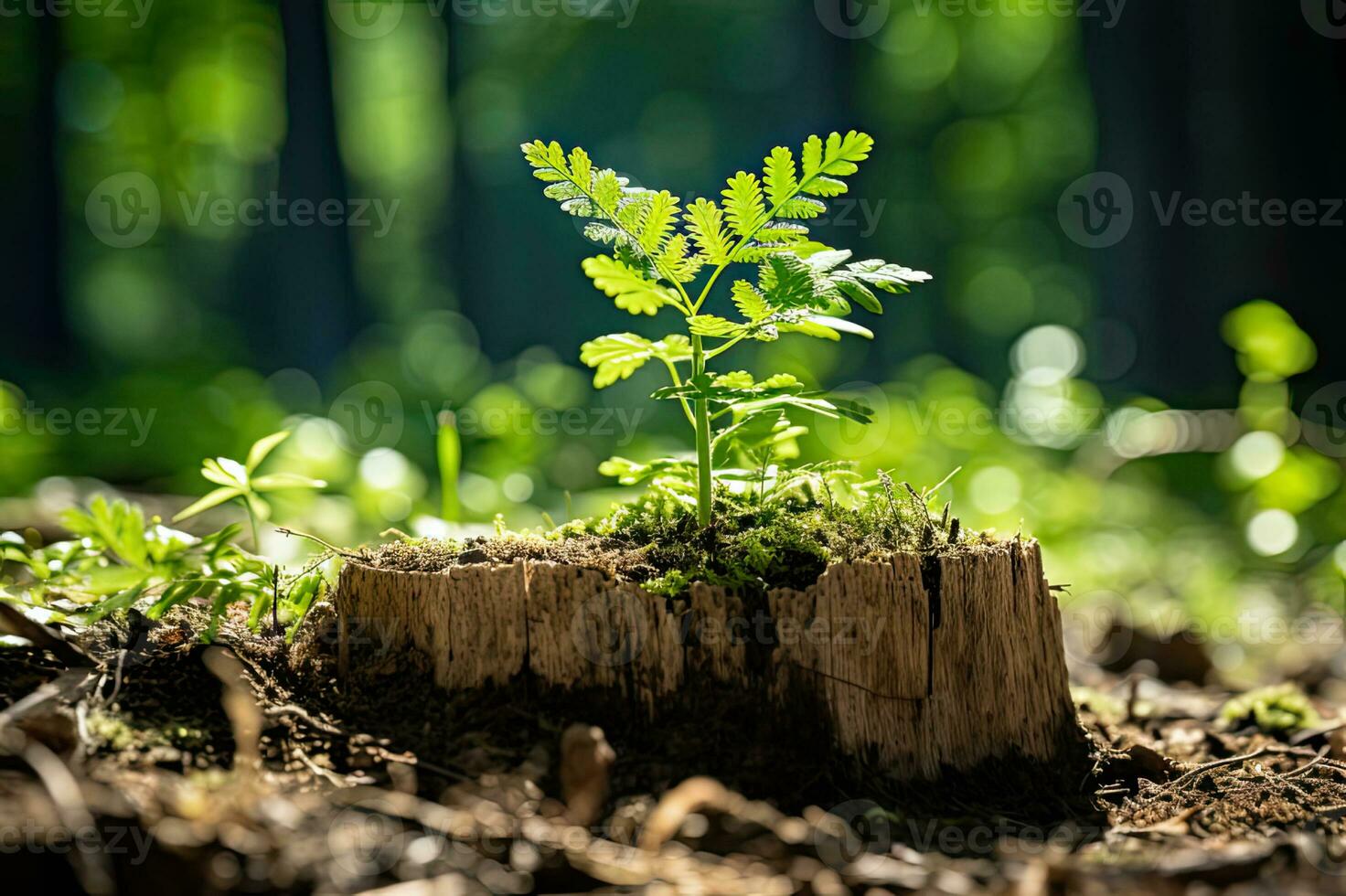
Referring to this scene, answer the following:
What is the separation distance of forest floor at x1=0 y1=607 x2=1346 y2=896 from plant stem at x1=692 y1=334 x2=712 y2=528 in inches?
14.6

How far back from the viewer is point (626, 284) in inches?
56.5

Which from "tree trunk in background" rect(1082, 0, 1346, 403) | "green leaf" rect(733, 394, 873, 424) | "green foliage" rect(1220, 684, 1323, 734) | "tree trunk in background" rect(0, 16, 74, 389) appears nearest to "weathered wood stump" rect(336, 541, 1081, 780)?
"green leaf" rect(733, 394, 873, 424)

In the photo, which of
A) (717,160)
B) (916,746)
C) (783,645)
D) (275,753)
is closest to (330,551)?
(275,753)

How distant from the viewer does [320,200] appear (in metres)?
6.02

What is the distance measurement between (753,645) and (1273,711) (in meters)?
1.33

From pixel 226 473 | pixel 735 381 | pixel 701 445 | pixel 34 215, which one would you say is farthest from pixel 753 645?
pixel 34 215

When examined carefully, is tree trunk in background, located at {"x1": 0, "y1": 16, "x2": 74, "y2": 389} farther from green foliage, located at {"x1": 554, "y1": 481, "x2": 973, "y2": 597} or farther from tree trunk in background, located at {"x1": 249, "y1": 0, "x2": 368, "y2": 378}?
green foliage, located at {"x1": 554, "y1": 481, "x2": 973, "y2": 597}

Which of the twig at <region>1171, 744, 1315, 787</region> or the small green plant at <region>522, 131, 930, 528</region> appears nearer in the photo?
the small green plant at <region>522, 131, 930, 528</region>

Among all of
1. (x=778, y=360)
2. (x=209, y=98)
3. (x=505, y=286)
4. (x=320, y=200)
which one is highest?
(x=209, y=98)

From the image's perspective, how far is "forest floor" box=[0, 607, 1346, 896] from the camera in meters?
0.88

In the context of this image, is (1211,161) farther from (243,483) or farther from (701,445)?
(243,483)

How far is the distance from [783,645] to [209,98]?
5809 mm

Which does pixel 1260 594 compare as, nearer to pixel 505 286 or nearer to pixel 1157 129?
pixel 1157 129

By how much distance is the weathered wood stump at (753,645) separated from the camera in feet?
4.11
